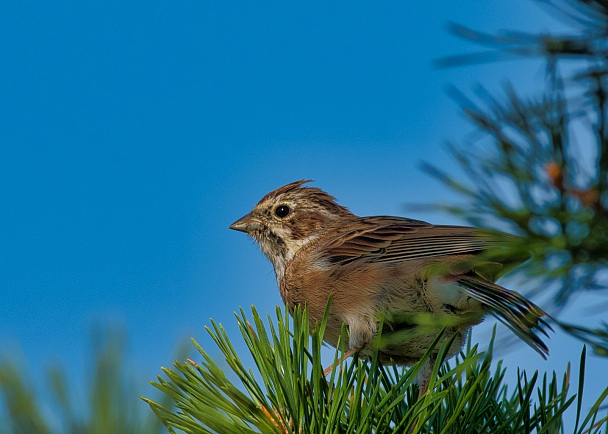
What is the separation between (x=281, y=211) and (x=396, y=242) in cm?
133

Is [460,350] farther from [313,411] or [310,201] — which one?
[310,201]

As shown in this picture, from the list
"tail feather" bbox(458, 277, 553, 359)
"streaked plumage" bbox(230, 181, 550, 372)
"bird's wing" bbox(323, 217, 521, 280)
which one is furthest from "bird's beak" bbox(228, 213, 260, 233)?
"tail feather" bbox(458, 277, 553, 359)

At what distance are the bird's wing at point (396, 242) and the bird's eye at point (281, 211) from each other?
2.40 ft

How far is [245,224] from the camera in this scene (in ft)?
20.5

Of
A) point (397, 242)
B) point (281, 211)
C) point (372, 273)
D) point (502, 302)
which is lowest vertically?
point (502, 302)

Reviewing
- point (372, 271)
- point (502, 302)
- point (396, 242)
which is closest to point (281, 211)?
point (396, 242)

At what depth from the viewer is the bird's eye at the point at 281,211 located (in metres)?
6.21

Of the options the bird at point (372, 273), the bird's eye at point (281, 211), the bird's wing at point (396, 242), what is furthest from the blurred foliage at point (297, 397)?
the bird's eye at point (281, 211)

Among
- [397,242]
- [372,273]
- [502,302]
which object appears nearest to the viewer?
[502,302]

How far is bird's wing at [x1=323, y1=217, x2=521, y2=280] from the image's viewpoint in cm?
481

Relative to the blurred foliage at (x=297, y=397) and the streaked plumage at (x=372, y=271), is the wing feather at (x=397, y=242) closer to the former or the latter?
the streaked plumage at (x=372, y=271)

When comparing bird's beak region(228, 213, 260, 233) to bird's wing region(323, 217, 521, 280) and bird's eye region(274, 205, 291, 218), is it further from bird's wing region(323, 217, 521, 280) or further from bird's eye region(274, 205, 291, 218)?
bird's wing region(323, 217, 521, 280)

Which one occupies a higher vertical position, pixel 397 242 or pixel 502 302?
pixel 397 242

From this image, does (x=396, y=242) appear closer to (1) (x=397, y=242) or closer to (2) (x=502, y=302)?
(1) (x=397, y=242)
